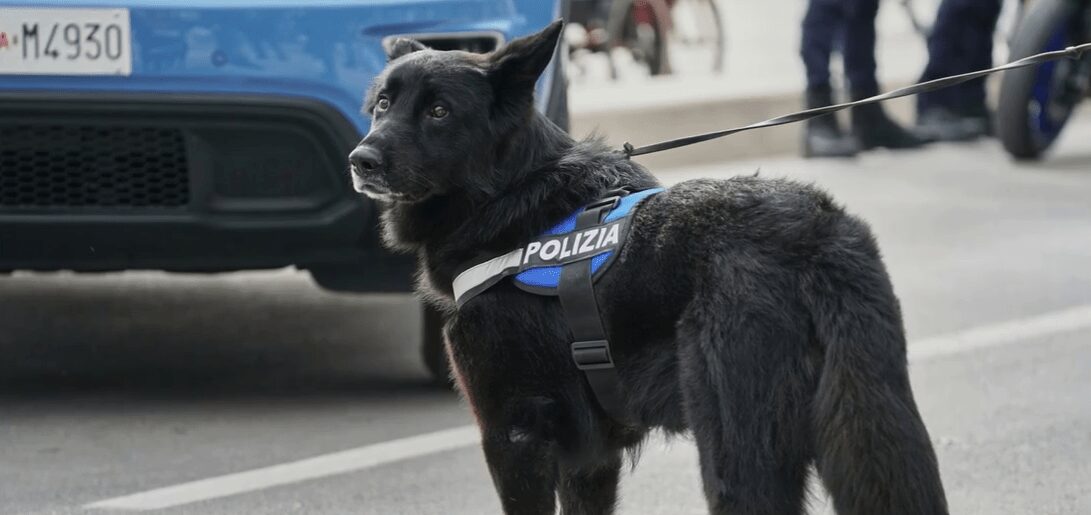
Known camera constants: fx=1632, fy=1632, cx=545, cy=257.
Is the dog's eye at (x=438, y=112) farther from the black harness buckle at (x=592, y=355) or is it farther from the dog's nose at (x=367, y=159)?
the black harness buckle at (x=592, y=355)

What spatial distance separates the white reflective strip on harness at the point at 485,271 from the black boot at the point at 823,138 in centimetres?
648

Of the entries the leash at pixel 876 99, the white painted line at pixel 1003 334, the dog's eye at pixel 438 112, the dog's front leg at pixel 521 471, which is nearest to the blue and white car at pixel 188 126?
the leash at pixel 876 99

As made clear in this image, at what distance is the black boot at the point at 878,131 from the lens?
998 centimetres

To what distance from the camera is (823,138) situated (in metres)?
9.68

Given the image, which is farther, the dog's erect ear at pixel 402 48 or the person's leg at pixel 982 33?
the person's leg at pixel 982 33

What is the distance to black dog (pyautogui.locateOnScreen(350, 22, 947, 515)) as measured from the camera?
9.36 feet

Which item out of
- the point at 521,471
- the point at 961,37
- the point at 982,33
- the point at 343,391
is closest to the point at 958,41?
the point at 961,37

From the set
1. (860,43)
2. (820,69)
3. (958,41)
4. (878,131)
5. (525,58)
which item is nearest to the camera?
(525,58)

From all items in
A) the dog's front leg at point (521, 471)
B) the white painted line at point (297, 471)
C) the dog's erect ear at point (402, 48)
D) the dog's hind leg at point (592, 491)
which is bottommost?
the white painted line at point (297, 471)

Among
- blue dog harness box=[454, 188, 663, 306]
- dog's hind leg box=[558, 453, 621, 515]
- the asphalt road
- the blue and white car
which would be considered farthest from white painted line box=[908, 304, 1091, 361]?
blue dog harness box=[454, 188, 663, 306]

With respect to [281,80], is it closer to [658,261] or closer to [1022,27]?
[658,261]

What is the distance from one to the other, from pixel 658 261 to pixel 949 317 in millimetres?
3327

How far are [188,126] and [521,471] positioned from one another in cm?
187

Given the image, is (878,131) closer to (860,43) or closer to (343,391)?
(860,43)
